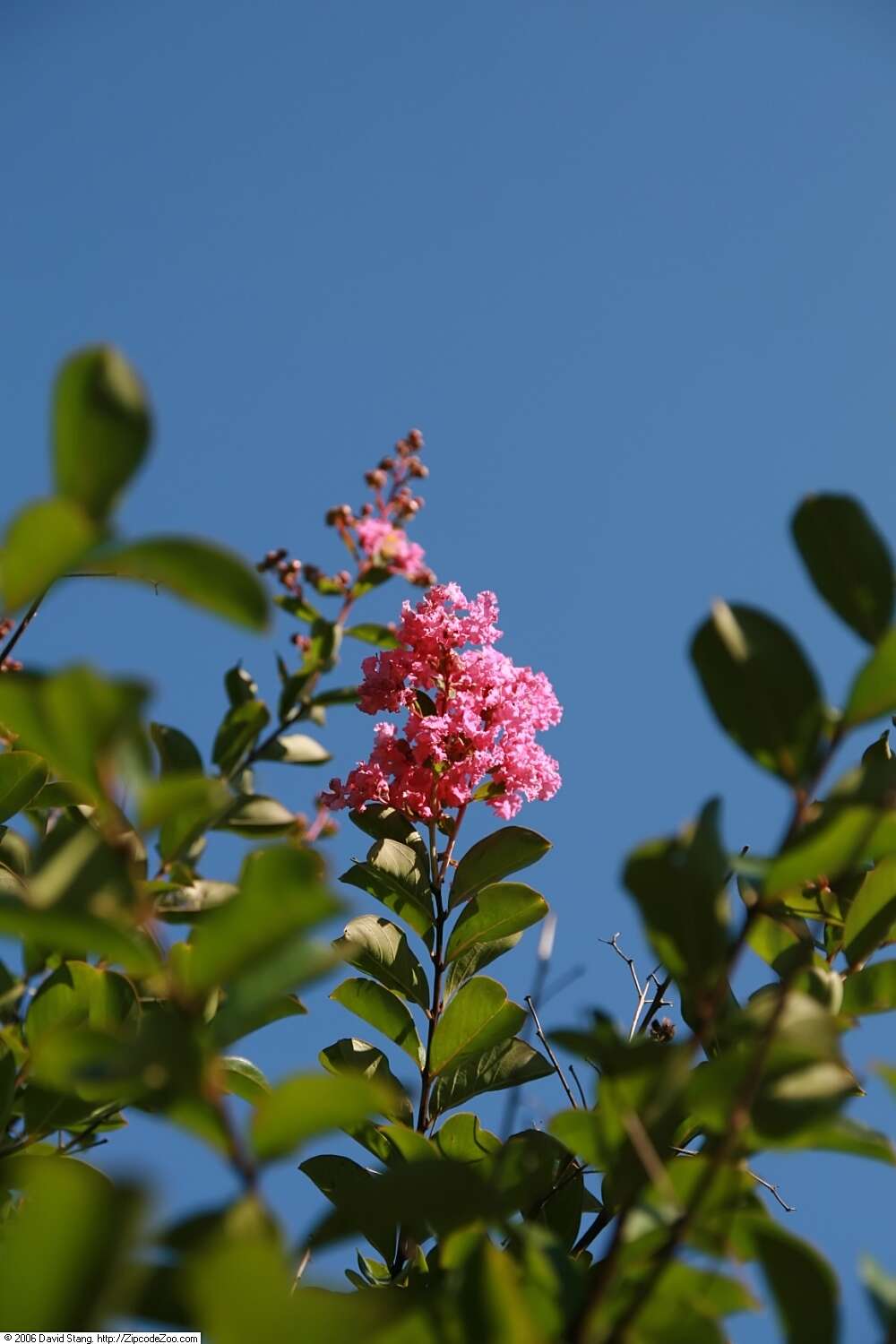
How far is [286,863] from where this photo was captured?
0.65 metres

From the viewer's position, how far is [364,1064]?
177 centimetres

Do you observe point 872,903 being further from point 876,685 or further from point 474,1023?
point 474,1023

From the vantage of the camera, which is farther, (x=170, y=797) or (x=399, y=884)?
(x=399, y=884)

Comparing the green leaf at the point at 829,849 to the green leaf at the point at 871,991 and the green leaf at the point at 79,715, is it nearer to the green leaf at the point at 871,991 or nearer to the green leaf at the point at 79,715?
the green leaf at the point at 79,715

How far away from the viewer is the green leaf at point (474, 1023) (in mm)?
1770

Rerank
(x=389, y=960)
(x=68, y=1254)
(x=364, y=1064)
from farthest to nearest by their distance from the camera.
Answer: (x=389, y=960)
(x=364, y=1064)
(x=68, y=1254)

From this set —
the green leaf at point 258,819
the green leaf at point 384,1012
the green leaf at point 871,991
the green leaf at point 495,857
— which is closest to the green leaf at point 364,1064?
the green leaf at point 384,1012

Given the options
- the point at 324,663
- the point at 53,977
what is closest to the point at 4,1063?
the point at 53,977

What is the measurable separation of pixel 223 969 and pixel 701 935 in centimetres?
30

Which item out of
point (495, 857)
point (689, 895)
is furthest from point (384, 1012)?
point (689, 895)

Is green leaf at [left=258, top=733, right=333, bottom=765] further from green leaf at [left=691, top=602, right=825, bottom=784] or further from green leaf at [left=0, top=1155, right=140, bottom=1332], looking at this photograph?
green leaf at [left=0, top=1155, right=140, bottom=1332]

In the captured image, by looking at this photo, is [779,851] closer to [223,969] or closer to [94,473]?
[223,969]

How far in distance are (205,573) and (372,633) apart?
0.69 meters

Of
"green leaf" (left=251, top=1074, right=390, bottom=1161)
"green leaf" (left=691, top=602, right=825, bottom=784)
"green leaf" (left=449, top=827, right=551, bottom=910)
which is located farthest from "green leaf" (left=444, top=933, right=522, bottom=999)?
"green leaf" (left=251, top=1074, right=390, bottom=1161)
